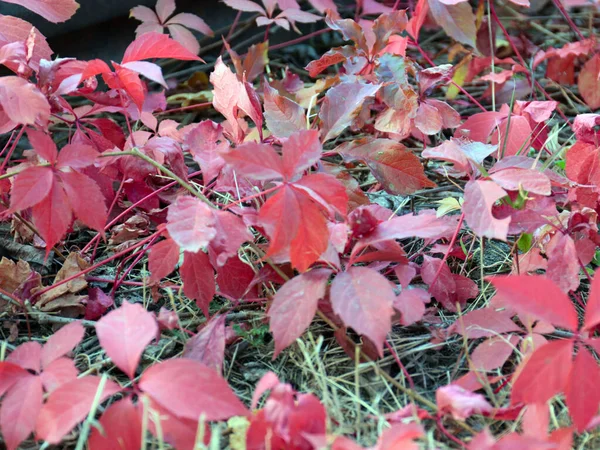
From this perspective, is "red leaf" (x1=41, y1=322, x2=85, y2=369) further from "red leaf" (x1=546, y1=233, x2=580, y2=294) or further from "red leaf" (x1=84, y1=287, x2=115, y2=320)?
"red leaf" (x1=546, y1=233, x2=580, y2=294)

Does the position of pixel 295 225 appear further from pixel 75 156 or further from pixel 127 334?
pixel 75 156

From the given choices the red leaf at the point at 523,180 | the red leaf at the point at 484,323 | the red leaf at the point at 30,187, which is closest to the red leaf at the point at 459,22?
the red leaf at the point at 523,180

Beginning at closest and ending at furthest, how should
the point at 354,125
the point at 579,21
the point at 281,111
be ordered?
the point at 281,111 < the point at 354,125 < the point at 579,21

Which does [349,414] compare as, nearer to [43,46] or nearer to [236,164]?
[236,164]

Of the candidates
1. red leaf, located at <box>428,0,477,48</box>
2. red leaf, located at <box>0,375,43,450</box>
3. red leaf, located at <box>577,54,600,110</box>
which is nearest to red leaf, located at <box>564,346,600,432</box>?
red leaf, located at <box>0,375,43,450</box>

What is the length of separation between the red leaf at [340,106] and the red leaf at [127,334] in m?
0.46

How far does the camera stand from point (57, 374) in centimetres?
78

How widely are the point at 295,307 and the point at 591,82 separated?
1.26m

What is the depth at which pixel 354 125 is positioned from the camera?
1.34 meters

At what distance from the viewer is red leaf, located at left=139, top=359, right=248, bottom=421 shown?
2.27ft

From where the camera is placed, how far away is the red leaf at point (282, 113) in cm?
106

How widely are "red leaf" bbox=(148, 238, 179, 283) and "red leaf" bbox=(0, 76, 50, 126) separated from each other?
260mm

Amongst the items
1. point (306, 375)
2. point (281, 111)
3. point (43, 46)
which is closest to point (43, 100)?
point (43, 46)

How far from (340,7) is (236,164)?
5.23 feet
